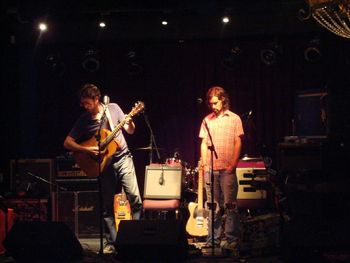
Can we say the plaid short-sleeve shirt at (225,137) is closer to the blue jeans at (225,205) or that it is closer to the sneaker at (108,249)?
the blue jeans at (225,205)

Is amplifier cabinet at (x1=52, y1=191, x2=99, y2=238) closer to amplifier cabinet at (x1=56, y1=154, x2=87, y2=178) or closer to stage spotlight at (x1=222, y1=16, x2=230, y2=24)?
amplifier cabinet at (x1=56, y1=154, x2=87, y2=178)

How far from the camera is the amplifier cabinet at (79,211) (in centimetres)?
868

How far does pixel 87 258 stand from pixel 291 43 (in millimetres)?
4880

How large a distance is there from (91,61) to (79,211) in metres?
2.49

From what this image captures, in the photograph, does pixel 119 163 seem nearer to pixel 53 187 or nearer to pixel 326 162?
pixel 53 187

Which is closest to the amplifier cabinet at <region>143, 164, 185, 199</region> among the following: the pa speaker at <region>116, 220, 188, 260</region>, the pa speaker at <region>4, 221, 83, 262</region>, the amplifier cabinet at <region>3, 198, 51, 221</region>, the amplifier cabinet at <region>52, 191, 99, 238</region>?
the amplifier cabinet at <region>52, 191, 99, 238</region>

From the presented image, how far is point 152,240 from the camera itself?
637 cm

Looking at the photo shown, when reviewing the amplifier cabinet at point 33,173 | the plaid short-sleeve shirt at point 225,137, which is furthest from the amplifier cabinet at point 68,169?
the plaid short-sleeve shirt at point 225,137

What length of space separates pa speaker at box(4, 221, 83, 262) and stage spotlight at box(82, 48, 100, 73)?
12.7ft

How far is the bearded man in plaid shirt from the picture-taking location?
24.0 feet

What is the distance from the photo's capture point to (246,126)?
9609 mm

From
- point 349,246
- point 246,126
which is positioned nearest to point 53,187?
point 246,126

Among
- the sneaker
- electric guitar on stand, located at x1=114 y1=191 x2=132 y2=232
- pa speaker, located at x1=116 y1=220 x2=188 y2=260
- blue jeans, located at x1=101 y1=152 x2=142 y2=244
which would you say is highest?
blue jeans, located at x1=101 y1=152 x2=142 y2=244

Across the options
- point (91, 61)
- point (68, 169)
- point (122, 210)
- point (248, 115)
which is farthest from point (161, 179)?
point (91, 61)
